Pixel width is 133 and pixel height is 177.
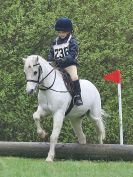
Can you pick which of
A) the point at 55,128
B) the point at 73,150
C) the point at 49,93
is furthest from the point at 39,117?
→ the point at 73,150

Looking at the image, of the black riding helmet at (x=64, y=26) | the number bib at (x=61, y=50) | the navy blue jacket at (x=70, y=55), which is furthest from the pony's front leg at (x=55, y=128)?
the black riding helmet at (x=64, y=26)

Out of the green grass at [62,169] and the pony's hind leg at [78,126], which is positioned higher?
the green grass at [62,169]

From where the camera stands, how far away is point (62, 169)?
384 inches

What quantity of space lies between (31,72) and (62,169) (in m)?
2.09

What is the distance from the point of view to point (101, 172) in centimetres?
959

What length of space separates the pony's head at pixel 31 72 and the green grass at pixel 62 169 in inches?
51.4

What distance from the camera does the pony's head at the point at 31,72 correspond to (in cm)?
1099

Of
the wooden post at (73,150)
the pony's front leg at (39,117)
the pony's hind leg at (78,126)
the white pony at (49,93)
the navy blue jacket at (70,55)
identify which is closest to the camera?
the white pony at (49,93)

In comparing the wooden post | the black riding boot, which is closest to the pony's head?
the black riding boot

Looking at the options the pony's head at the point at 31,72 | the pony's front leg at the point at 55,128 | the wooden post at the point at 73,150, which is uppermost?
the pony's head at the point at 31,72

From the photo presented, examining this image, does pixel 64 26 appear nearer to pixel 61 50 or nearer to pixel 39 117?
pixel 61 50

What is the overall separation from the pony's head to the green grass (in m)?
1.30

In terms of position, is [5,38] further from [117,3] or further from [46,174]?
[46,174]

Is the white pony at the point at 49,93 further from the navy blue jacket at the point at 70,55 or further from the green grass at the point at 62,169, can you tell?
the green grass at the point at 62,169
